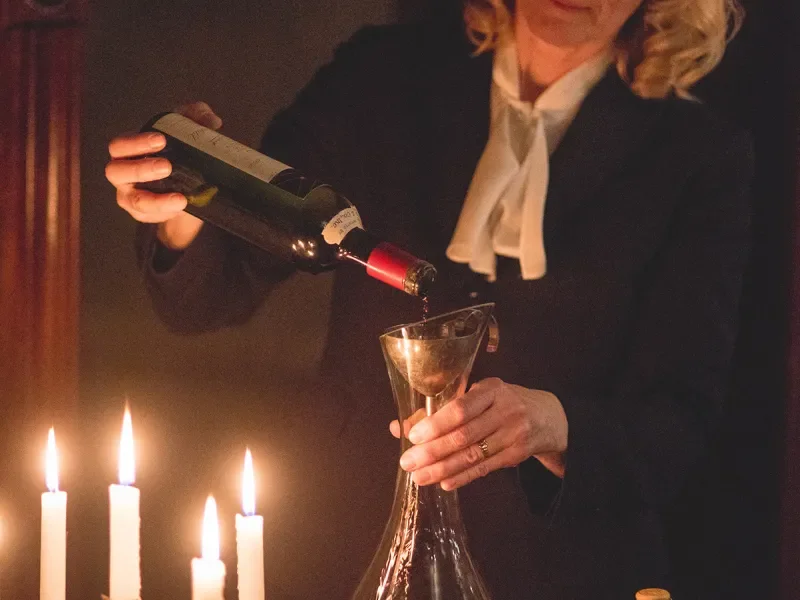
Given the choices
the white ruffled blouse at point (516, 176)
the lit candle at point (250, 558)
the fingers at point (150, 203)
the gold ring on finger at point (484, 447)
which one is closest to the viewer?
the lit candle at point (250, 558)

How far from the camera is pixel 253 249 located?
3.15 ft

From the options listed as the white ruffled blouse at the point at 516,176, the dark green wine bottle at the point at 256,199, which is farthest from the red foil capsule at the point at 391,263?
the white ruffled blouse at the point at 516,176

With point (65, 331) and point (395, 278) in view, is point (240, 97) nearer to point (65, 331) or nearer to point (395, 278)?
point (65, 331)

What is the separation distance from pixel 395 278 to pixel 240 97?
0.73m

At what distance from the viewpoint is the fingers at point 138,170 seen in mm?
685

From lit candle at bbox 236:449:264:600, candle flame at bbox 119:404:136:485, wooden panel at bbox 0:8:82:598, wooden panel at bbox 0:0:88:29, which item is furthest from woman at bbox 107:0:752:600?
lit candle at bbox 236:449:264:600

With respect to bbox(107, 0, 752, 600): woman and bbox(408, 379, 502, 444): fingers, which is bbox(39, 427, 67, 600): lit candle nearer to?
bbox(408, 379, 502, 444): fingers

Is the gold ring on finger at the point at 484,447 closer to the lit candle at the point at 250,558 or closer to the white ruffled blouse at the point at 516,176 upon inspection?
the lit candle at the point at 250,558

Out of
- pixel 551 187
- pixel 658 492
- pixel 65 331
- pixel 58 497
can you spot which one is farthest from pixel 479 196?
pixel 58 497

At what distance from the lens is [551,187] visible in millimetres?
1013

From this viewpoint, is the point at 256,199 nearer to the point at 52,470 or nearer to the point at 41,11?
the point at 52,470

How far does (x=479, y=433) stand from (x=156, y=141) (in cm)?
33

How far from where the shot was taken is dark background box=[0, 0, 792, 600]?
119 centimetres

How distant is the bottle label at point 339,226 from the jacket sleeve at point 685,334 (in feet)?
1.05
